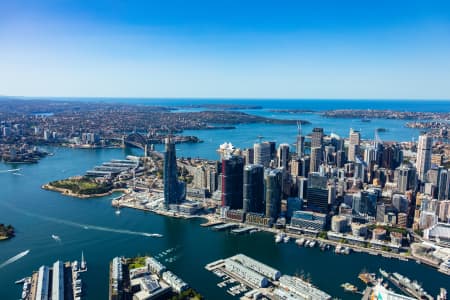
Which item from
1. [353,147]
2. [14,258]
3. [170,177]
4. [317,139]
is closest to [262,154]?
[317,139]

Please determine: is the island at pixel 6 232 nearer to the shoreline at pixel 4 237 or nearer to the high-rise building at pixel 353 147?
the shoreline at pixel 4 237

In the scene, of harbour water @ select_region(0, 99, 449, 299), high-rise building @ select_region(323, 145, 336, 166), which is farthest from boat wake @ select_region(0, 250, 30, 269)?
high-rise building @ select_region(323, 145, 336, 166)

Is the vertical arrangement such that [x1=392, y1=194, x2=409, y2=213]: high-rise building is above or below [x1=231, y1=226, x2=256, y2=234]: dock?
above

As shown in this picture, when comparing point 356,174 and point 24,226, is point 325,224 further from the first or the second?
point 24,226

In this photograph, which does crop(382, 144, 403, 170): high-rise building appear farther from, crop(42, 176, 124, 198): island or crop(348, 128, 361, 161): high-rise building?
crop(42, 176, 124, 198): island

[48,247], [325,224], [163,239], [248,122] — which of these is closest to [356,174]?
[325,224]

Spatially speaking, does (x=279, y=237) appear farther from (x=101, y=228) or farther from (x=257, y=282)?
(x=101, y=228)
